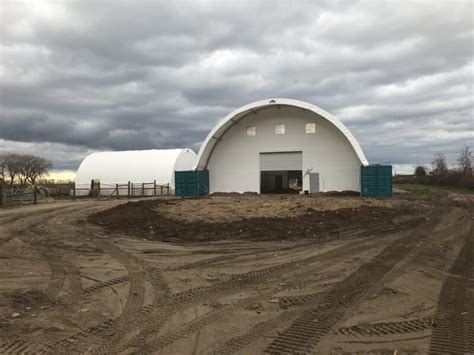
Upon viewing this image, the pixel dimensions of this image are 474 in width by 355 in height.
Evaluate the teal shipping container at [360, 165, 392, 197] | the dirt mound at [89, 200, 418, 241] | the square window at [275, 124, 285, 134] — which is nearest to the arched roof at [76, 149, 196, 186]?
the square window at [275, 124, 285, 134]

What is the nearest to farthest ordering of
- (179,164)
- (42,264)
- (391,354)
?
(391,354) → (42,264) → (179,164)

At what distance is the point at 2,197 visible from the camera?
2506 cm

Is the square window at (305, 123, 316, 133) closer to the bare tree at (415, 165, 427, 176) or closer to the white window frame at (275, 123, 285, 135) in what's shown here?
the white window frame at (275, 123, 285, 135)

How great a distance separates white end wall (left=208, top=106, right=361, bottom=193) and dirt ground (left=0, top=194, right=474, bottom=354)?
640 inches

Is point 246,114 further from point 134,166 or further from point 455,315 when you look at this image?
point 455,315

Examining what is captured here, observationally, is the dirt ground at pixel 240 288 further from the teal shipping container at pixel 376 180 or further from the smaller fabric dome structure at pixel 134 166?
the smaller fabric dome structure at pixel 134 166


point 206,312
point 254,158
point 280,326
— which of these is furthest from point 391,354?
point 254,158

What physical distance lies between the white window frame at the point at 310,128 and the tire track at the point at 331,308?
2230 cm

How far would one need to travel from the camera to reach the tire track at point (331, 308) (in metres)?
4.91

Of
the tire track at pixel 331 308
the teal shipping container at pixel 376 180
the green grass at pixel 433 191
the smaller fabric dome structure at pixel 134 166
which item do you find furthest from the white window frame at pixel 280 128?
the tire track at pixel 331 308

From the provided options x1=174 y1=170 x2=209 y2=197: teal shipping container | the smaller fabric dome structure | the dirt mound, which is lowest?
the dirt mound

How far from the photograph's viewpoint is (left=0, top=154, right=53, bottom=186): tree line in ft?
251

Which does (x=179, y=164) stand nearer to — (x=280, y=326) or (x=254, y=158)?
(x=254, y=158)

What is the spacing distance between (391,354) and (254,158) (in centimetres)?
2919
